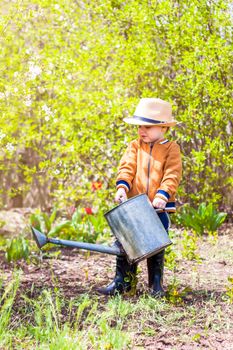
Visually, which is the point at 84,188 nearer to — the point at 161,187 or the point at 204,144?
the point at 204,144

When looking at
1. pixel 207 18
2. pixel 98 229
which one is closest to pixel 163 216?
pixel 98 229

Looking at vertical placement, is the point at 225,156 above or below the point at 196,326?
above

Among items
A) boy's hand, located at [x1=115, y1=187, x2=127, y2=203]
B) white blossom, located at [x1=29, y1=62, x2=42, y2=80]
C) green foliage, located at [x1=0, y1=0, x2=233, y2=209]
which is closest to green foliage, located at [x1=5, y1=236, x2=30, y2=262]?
green foliage, located at [x1=0, y1=0, x2=233, y2=209]

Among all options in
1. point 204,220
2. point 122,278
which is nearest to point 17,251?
point 122,278

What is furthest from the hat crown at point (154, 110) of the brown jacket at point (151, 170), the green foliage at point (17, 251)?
the green foliage at point (17, 251)

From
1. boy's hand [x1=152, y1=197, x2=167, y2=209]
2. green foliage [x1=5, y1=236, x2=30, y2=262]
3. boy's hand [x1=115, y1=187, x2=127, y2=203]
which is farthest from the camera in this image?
green foliage [x1=5, y1=236, x2=30, y2=262]

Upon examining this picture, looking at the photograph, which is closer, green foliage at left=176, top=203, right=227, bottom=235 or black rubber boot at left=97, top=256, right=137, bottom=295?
black rubber boot at left=97, top=256, right=137, bottom=295

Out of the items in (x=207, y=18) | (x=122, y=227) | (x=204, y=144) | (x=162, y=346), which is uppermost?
(x=207, y=18)

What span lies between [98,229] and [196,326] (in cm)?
288

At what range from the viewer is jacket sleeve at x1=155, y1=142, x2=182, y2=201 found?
383 centimetres

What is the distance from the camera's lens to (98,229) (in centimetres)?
613

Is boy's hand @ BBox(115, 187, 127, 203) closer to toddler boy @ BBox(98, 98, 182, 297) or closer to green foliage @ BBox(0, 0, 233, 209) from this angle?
toddler boy @ BBox(98, 98, 182, 297)

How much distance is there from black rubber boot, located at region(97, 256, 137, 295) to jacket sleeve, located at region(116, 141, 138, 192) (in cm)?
44

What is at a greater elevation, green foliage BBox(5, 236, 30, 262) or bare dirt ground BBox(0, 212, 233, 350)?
green foliage BBox(5, 236, 30, 262)
